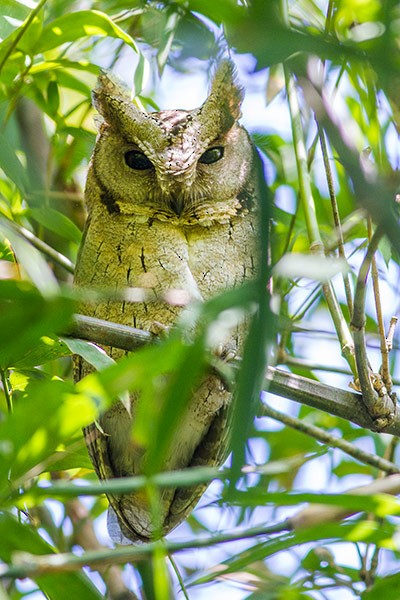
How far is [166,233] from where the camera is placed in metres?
2.44

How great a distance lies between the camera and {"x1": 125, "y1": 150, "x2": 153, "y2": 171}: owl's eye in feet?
8.24

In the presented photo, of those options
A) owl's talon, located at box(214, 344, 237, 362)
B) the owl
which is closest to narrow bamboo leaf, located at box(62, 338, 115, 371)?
owl's talon, located at box(214, 344, 237, 362)

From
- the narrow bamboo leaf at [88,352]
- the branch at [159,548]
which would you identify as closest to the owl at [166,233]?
the narrow bamboo leaf at [88,352]

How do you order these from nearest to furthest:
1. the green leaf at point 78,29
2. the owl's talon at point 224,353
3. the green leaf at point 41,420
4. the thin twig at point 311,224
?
the green leaf at point 41,420, the thin twig at point 311,224, the green leaf at point 78,29, the owl's talon at point 224,353

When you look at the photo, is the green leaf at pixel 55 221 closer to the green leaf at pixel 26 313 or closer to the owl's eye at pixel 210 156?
the owl's eye at pixel 210 156

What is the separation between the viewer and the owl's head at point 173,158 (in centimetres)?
242

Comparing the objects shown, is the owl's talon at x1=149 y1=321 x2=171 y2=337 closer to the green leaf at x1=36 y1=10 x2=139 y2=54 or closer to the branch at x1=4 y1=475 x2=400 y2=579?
the green leaf at x1=36 y1=10 x2=139 y2=54

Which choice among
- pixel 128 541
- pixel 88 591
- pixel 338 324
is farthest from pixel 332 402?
pixel 128 541

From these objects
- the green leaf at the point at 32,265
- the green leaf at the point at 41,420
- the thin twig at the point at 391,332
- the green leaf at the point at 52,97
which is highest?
the green leaf at the point at 52,97

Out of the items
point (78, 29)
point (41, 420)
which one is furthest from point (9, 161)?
point (41, 420)

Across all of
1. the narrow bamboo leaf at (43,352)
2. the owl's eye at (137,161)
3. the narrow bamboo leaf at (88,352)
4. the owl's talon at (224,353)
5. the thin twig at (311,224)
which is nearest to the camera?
the narrow bamboo leaf at (88,352)

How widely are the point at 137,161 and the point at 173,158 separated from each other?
152 millimetres

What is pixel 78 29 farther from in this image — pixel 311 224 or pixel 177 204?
pixel 311 224

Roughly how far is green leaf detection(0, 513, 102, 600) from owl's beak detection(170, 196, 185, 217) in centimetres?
137
